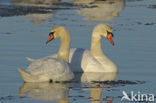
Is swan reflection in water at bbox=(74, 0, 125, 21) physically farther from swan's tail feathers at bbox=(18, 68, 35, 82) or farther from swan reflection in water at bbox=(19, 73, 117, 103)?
swan's tail feathers at bbox=(18, 68, 35, 82)

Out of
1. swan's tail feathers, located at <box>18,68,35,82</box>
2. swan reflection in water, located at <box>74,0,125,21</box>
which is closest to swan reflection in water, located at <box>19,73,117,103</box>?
swan's tail feathers, located at <box>18,68,35,82</box>

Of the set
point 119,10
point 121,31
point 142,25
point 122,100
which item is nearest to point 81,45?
point 121,31

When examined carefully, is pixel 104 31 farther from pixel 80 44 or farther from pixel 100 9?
pixel 100 9

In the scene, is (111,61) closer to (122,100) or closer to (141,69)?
(141,69)

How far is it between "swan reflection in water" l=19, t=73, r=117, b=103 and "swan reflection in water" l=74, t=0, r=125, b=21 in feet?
27.7

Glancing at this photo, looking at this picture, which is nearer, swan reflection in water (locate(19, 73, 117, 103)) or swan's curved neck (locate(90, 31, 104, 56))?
swan reflection in water (locate(19, 73, 117, 103))

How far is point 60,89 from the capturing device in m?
11.8

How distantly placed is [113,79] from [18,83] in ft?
6.39

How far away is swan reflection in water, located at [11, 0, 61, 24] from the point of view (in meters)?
20.9

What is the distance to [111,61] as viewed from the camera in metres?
14.0

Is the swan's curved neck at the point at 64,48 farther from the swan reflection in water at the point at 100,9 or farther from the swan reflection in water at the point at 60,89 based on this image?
the swan reflection in water at the point at 100,9

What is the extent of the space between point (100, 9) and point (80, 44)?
7.96 meters

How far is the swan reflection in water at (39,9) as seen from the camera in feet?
68.7

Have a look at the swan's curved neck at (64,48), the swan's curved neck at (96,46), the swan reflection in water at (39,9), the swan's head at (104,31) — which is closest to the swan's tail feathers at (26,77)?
the swan's curved neck at (64,48)
